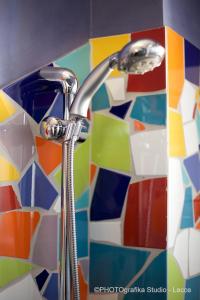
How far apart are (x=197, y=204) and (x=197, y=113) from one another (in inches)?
10.4

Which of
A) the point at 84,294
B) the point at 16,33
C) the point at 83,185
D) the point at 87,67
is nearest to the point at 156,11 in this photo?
the point at 87,67

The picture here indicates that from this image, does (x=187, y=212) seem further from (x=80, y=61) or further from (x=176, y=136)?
(x=80, y=61)

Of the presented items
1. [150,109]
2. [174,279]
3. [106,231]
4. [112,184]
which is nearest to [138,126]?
[150,109]

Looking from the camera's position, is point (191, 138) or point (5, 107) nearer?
point (5, 107)

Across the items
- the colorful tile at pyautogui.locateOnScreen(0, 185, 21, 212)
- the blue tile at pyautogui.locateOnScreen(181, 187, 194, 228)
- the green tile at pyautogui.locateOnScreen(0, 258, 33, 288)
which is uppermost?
the colorful tile at pyautogui.locateOnScreen(0, 185, 21, 212)

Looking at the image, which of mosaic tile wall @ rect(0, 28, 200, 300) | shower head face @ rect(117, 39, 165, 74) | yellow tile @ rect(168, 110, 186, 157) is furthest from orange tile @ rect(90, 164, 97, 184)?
shower head face @ rect(117, 39, 165, 74)

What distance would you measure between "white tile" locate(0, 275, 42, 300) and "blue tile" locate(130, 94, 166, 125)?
0.49 m

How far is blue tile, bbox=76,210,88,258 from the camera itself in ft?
3.19

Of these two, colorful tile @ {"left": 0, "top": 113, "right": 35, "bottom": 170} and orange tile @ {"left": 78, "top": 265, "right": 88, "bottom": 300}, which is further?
orange tile @ {"left": 78, "top": 265, "right": 88, "bottom": 300}

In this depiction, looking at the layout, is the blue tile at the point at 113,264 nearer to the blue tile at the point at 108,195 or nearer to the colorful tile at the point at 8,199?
the blue tile at the point at 108,195

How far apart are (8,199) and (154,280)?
1.33 feet

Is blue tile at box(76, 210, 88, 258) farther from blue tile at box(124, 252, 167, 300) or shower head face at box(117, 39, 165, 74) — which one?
shower head face at box(117, 39, 165, 74)

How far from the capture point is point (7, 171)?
0.83 metres

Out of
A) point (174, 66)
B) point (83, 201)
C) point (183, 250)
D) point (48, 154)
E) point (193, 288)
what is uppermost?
point (174, 66)
